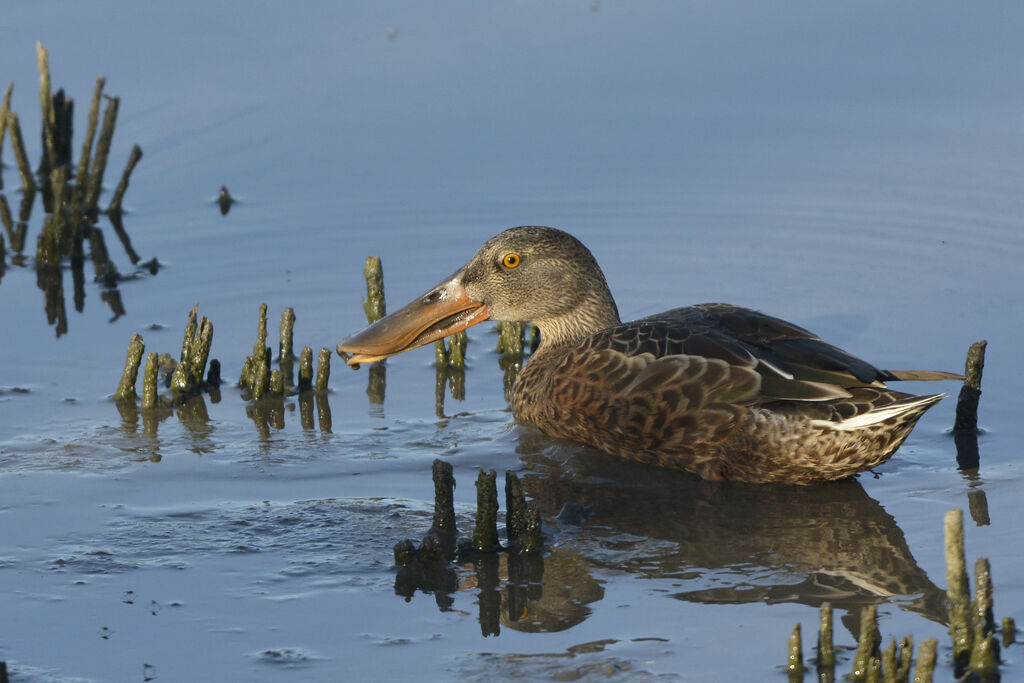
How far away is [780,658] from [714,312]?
2551 millimetres

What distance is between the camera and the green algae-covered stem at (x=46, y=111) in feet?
34.6

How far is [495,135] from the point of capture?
1106cm

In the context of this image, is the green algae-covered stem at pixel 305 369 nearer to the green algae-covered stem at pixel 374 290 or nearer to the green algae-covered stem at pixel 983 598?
the green algae-covered stem at pixel 374 290

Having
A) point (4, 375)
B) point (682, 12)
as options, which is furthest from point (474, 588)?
point (682, 12)

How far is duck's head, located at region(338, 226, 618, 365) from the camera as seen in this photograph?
8336mm

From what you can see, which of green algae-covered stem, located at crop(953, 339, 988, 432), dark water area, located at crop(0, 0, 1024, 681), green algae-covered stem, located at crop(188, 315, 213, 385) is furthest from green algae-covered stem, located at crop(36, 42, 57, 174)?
green algae-covered stem, located at crop(953, 339, 988, 432)

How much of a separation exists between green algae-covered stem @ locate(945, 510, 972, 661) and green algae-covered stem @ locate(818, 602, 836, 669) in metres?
0.40

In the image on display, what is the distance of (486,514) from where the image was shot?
5945mm

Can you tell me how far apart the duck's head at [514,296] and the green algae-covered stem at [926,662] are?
383cm

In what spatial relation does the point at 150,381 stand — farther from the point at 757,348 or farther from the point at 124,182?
the point at 757,348

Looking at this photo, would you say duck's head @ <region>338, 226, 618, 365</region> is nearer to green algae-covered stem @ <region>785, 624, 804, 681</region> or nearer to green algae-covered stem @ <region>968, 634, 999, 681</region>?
green algae-covered stem @ <region>785, 624, 804, 681</region>

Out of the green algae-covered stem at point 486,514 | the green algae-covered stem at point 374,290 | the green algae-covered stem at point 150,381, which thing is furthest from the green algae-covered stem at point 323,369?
the green algae-covered stem at point 486,514

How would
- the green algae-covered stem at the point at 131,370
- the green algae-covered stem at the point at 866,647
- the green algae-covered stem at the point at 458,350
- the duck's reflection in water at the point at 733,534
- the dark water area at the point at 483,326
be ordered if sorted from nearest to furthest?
1. the green algae-covered stem at the point at 866,647
2. the dark water area at the point at 483,326
3. the duck's reflection in water at the point at 733,534
4. the green algae-covered stem at the point at 131,370
5. the green algae-covered stem at the point at 458,350

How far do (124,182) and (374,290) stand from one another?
2.63 m
